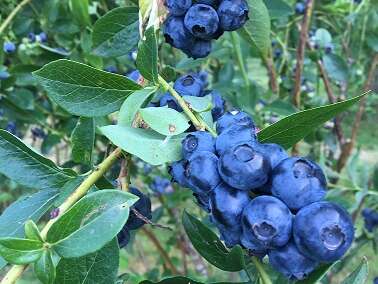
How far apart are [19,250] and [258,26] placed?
65cm

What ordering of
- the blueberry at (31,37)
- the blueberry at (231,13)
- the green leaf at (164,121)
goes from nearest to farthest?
the green leaf at (164,121), the blueberry at (231,13), the blueberry at (31,37)

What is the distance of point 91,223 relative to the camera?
0.58 metres

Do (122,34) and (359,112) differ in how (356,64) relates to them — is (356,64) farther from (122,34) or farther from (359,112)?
(122,34)

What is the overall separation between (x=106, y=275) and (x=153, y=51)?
26 centimetres

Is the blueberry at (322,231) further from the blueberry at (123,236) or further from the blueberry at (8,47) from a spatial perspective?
the blueberry at (8,47)

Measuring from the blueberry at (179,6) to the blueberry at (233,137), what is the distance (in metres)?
0.29

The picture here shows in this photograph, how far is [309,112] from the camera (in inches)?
25.1

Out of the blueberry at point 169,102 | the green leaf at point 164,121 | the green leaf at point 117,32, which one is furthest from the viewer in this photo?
the green leaf at point 117,32

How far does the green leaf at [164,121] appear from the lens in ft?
2.12

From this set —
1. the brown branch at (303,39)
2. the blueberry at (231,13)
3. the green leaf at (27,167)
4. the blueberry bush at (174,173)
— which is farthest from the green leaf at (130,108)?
the brown branch at (303,39)

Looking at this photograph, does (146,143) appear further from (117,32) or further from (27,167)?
(117,32)

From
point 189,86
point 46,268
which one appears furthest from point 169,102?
point 46,268

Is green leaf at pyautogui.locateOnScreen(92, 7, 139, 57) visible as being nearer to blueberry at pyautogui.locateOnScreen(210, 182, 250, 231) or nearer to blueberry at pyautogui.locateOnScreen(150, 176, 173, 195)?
blueberry at pyautogui.locateOnScreen(210, 182, 250, 231)

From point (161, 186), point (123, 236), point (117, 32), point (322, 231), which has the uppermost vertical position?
point (117, 32)
